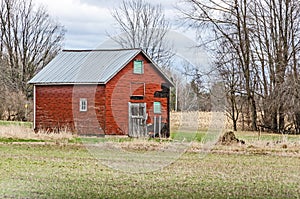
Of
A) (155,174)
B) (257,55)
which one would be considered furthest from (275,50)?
(155,174)

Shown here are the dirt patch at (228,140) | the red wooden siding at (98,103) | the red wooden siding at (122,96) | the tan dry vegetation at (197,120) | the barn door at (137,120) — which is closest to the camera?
the dirt patch at (228,140)

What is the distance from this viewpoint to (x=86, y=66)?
37.4m

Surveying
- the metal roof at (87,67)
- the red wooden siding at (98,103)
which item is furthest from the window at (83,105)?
the metal roof at (87,67)

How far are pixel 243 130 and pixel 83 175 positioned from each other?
104 ft

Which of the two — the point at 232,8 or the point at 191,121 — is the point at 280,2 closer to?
the point at 232,8

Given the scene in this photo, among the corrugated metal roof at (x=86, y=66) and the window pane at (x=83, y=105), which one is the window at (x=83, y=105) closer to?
the window pane at (x=83, y=105)

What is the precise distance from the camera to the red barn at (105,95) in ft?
115

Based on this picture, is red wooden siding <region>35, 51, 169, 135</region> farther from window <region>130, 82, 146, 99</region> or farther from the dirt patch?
the dirt patch

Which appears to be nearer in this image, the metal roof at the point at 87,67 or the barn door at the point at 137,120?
the metal roof at the point at 87,67

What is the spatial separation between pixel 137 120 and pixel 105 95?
2.58 m

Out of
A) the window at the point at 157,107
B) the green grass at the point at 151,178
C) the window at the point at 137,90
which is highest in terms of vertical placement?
the window at the point at 137,90

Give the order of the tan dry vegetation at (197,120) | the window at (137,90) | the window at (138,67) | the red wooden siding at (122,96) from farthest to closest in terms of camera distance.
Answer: the tan dry vegetation at (197,120), the window at (138,67), the window at (137,90), the red wooden siding at (122,96)

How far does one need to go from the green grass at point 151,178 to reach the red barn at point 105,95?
44.3 ft

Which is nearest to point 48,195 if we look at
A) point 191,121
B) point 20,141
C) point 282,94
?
point 20,141
